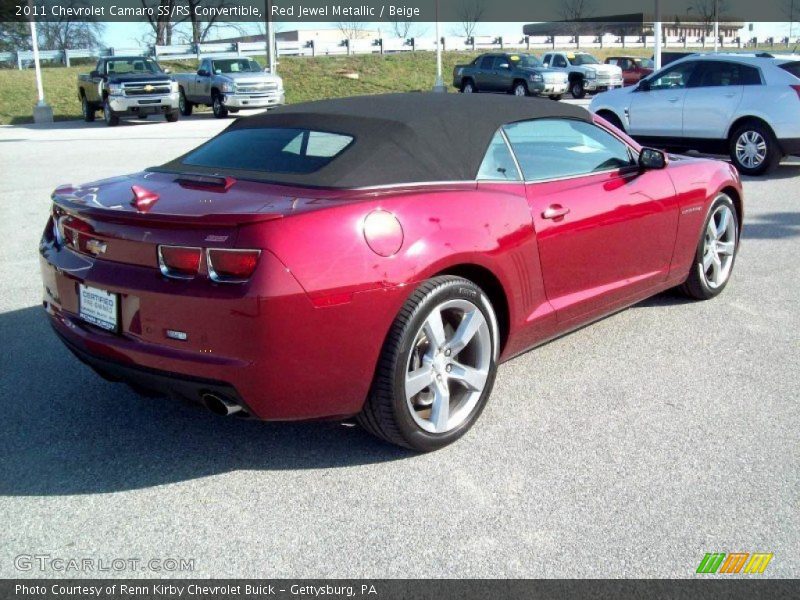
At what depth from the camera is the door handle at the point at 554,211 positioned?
4.39 m

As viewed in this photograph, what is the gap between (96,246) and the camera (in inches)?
146

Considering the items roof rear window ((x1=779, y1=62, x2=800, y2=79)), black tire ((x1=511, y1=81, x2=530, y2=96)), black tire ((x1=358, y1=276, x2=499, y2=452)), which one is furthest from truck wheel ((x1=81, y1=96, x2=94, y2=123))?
black tire ((x1=358, y1=276, x2=499, y2=452))

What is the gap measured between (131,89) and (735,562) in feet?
78.7

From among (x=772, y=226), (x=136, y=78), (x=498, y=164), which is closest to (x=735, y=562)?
(x=498, y=164)

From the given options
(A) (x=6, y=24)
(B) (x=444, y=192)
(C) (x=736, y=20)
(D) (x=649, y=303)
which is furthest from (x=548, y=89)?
(C) (x=736, y=20)

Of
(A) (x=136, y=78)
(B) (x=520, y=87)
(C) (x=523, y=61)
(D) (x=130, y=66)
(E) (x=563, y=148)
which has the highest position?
(D) (x=130, y=66)

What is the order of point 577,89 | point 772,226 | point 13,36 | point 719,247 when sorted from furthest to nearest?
1. point 13,36
2. point 577,89
3. point 772,226
4. point 719,247

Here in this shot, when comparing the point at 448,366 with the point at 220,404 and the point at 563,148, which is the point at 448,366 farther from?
the point at 563,148

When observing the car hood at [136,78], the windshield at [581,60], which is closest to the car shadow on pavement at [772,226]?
the car hood at [136,78]

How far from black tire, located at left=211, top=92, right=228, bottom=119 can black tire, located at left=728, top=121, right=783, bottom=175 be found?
17198 mm

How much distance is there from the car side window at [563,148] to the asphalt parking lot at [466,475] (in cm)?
106

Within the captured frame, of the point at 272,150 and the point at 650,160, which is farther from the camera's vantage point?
the point at 650,160

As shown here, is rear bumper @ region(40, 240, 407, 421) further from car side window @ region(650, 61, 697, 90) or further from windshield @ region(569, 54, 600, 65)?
windshield @ region(569, 54, 600, 65)

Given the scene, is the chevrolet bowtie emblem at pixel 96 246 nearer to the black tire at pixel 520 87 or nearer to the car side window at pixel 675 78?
the car side window at pixel 675 78
